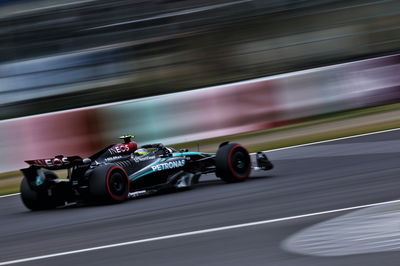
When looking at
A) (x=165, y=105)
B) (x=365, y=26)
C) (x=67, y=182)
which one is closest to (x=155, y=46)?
(x=165, y=105)

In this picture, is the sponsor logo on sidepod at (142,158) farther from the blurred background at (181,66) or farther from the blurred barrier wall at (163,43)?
the blurred barrier wall at (163,43)

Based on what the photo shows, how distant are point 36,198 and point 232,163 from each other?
8.15ft

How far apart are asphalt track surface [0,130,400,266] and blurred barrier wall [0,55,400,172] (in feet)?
8.57

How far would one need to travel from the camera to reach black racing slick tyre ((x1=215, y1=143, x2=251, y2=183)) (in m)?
9.47

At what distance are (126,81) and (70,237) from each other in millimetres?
8690

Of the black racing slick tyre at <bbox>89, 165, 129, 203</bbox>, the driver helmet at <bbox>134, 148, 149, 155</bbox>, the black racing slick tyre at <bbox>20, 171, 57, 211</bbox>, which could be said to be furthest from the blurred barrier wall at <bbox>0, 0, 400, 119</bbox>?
the black racing slick tyre at <bbox>89, 165, 129, 203</bbox>

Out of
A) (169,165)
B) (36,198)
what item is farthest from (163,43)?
(36,198)

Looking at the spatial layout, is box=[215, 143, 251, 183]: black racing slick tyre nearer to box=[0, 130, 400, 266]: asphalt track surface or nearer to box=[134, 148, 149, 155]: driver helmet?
box=[0, 130, 400, 266]: asphalt track surface

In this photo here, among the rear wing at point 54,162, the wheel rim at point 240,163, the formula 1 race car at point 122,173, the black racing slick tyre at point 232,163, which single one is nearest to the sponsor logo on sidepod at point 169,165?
the formula 1 race car at point 122,173

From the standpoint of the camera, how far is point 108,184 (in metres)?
8.59

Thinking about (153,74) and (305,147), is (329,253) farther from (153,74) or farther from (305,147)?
(153,74)

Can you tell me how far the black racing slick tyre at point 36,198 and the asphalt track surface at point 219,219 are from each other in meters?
0.13

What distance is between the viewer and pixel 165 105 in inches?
561

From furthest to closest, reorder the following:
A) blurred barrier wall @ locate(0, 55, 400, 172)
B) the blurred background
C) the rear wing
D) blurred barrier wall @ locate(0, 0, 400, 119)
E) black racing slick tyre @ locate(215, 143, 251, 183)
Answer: blurred barrier wall @ locate(0, 0, 400, 119) < the blurred background < blurred barrier wall @ locate(0, 55, 400, 172) < black racing slick tyre @ locate(215, 143, 251, 183) < the rear wing
